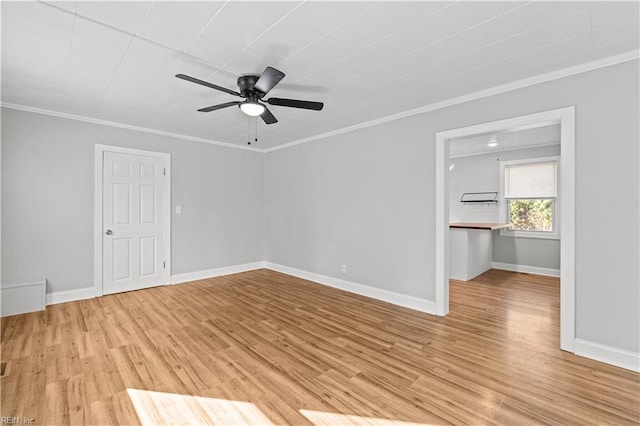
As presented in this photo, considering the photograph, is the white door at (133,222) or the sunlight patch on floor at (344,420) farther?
the white door at (133,222)

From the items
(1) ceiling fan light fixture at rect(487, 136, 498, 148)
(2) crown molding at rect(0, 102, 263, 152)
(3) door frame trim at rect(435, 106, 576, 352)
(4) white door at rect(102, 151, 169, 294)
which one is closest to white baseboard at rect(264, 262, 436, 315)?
(3) door frame trim at rect(435, 106, 576, 352)

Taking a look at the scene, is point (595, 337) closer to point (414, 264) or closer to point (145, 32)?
point (414, 264)

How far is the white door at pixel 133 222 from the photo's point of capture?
441 centimetres

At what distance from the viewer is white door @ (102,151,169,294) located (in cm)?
441

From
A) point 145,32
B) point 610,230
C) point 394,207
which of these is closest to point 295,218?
point 394,207

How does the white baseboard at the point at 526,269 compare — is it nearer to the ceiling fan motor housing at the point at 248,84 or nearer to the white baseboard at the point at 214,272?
the white baseboard at the point at 214,272

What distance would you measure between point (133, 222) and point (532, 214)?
23.8 ft

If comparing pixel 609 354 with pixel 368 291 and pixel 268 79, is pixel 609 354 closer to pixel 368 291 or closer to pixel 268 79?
pixel 368 291

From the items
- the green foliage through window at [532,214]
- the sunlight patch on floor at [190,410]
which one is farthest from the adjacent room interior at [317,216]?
the green foliage through window at [532,214]

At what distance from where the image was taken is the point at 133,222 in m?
4.64

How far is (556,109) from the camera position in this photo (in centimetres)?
273

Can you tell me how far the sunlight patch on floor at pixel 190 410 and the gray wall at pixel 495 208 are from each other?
5.95m

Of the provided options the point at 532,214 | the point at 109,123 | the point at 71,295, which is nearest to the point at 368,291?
the point at 532,214

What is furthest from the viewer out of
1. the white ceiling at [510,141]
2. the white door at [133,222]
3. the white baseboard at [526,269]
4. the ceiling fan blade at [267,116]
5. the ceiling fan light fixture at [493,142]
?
the white baseboard at [526,269]
